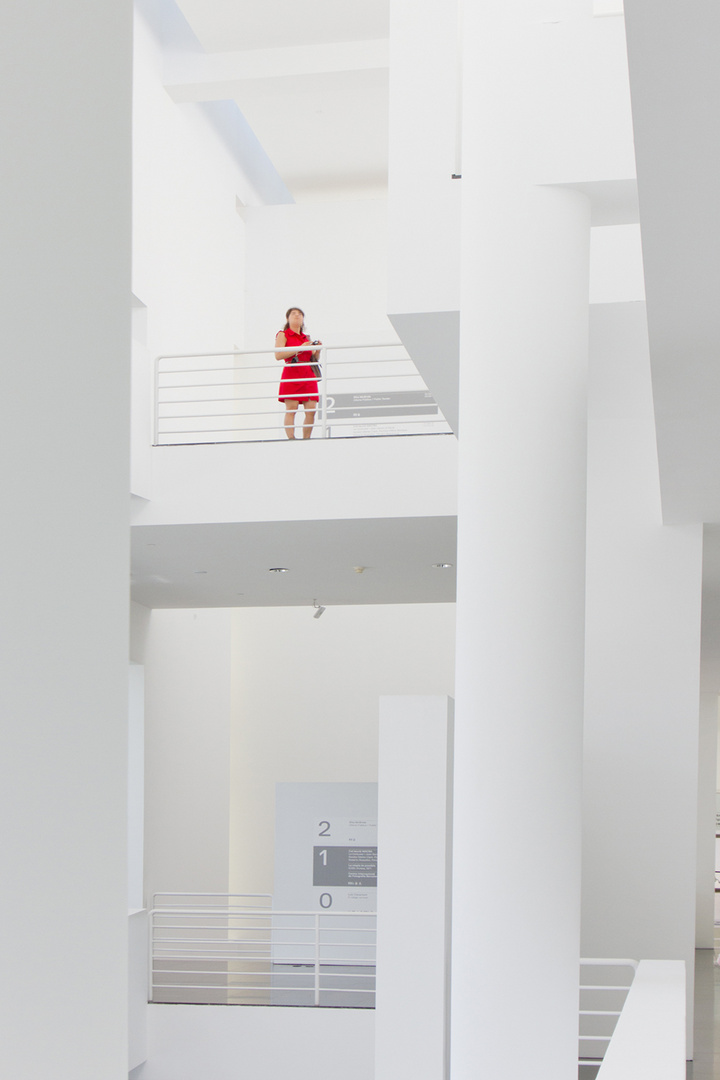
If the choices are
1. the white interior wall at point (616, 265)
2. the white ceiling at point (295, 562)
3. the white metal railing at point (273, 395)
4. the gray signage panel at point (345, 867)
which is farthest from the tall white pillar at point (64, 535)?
the gray signage panel at point (345, 867)

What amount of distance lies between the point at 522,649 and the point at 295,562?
573cm

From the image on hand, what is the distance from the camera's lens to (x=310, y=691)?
1288 cm

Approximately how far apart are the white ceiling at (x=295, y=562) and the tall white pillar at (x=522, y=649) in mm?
3941

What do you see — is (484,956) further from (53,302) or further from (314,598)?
(314,598)

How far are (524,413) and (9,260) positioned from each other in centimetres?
256

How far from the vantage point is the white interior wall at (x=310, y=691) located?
41.7 feet

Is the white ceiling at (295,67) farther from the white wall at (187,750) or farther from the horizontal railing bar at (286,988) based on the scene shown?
the horizontal railing bar at (286,988)

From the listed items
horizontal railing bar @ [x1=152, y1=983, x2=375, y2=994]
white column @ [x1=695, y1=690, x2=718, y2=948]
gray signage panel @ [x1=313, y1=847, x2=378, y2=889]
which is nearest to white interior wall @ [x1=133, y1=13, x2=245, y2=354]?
gray signage panel @ [x1=313, y1=847, x2=378, y2=889]

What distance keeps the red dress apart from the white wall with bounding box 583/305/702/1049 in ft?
9.39

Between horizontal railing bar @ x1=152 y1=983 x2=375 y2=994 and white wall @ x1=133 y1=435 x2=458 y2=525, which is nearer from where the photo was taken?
white wall @ x1=133 y1=435 x2=458 y2=525

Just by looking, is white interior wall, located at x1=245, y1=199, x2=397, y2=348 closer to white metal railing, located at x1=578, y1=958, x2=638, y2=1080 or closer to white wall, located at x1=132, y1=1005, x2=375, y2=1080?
white wall, located at x1=132, y1=1005, x2=375, y2=1080

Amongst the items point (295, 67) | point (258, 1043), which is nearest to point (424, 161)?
point (258, 1043)

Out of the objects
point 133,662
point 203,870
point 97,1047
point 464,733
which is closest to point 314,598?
point 133,662

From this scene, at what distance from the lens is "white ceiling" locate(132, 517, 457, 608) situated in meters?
7.28
